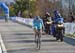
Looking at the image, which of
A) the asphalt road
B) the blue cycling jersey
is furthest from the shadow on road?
the blue cycling jersey

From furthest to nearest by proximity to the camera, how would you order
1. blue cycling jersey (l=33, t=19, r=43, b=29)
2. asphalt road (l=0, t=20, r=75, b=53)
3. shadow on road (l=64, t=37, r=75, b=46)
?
shadow on road (l=64, t=37, r=75, b=46) → blue cycling jersey (l=33, t=19, r=43, b=29) → asphalt road (l=0, t=20, r=75, b=53)

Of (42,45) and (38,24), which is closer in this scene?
(38,24)

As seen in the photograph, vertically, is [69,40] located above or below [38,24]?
below

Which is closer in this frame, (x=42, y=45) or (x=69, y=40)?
(x=42, y=45)

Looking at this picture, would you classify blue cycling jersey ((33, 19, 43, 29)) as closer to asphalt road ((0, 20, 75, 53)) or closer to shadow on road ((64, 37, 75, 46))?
asphalt road ((0, 20, 75, 53))

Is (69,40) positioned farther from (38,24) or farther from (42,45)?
(38,24)

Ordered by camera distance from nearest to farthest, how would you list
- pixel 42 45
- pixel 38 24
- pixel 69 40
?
→ pixel 38 24 < pixel 42 45 < pixel 69 40

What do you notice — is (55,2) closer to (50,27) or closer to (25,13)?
(25,13)

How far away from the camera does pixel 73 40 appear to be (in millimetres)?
20766

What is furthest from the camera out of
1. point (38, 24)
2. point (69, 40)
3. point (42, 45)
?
point (69, 40)

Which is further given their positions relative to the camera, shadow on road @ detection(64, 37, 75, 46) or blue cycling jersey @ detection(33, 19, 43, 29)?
shadow on road @ detection(64, 37, 75, 46)

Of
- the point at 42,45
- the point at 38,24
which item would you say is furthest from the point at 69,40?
the point at 38,24

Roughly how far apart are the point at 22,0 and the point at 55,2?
34.3m

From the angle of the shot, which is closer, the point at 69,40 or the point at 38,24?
the point at 38,24
